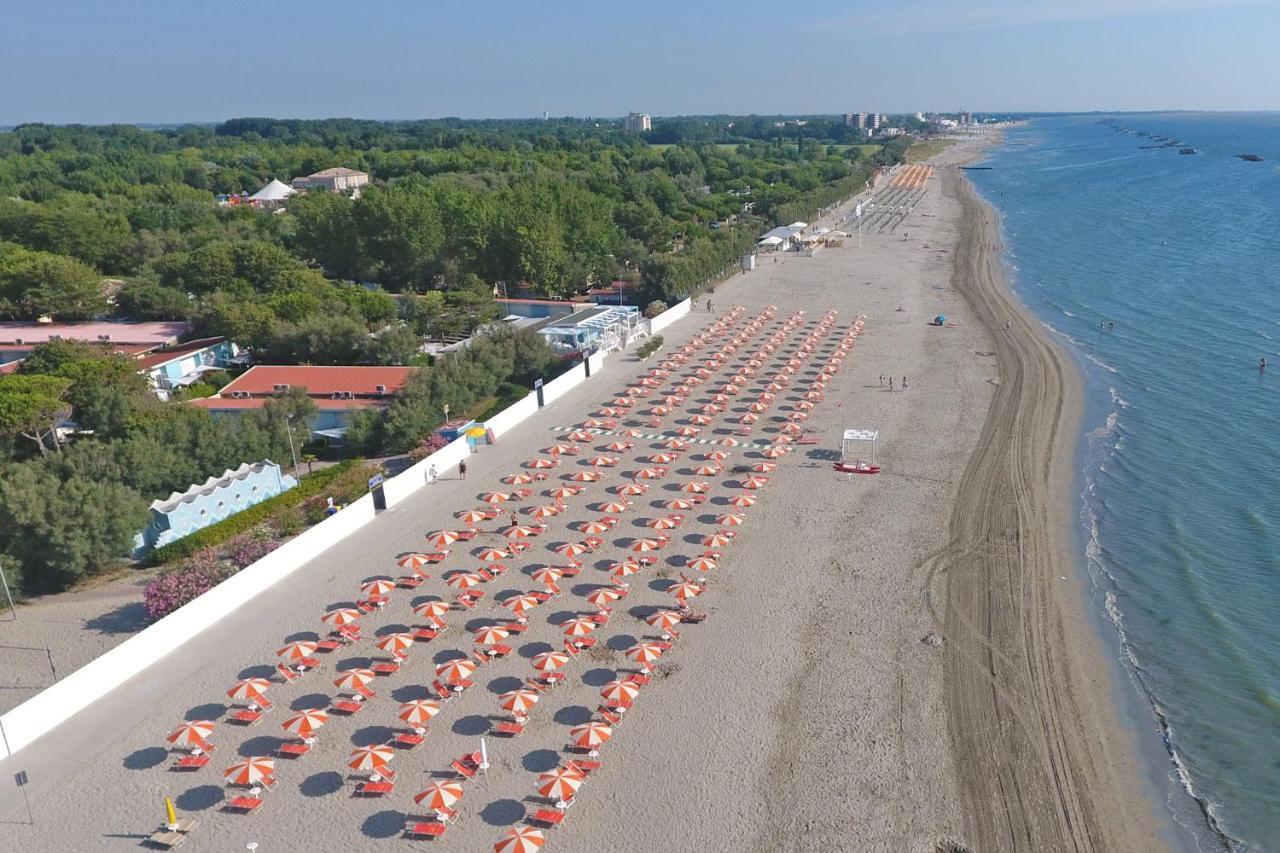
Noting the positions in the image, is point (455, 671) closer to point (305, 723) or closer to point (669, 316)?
point (305, 723)

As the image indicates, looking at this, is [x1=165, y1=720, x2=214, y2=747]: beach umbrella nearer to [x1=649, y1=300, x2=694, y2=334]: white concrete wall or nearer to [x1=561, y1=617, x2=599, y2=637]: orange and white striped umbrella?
[x1=561, y1=617, x2=599, y2=637]: orange and white striped umbrella

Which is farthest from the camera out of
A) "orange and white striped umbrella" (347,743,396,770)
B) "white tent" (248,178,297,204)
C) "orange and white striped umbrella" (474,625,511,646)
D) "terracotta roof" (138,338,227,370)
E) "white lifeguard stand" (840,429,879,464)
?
"white tent" (248,178,297,204)

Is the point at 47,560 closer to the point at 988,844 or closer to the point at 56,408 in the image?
the point at 56,408

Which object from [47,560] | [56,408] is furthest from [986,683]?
[56,408]

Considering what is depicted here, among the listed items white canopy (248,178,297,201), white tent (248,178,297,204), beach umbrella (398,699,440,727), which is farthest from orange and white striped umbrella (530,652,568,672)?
white canopy (248,178,297,201)

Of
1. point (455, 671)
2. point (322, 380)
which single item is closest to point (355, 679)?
point (455, 671)
